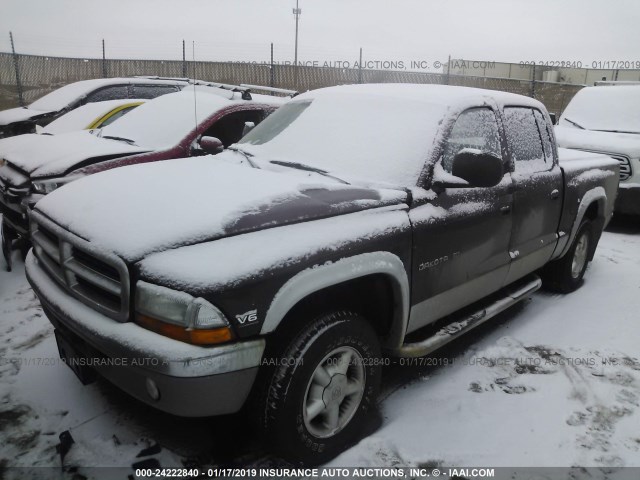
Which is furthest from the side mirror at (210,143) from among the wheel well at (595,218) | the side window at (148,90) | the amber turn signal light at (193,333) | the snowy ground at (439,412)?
the side window at (148,90)

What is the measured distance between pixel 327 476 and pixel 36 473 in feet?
4.35

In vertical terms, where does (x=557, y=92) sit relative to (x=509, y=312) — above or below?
above

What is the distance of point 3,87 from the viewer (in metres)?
14.7

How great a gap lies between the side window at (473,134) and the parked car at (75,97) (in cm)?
649

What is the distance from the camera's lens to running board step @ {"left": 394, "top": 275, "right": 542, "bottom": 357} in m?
2.76

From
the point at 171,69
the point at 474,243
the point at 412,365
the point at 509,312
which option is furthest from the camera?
the point at 171,69

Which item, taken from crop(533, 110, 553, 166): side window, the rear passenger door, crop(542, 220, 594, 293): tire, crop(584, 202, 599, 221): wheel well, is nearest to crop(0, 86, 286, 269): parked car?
the rear passenger door

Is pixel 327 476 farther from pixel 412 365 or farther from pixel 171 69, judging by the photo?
pixel 171 69

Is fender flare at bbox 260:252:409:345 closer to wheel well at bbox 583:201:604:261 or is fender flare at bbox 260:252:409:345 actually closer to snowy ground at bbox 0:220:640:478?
snowy ground at bbox 0:220:640:478

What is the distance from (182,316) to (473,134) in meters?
2.24

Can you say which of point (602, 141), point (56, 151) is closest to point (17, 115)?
point (56, 151)

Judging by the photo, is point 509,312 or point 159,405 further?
point 509,312

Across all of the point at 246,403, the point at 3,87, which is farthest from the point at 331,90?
the point at 3,87

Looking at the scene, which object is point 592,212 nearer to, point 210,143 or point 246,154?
point 246,154
